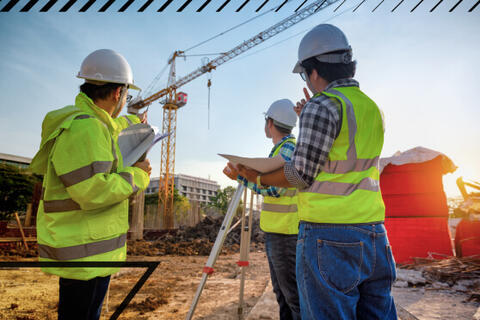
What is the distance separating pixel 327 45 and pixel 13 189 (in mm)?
24113

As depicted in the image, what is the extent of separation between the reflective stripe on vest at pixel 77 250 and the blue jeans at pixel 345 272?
3.11 ft

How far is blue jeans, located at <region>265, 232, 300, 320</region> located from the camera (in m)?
2.17

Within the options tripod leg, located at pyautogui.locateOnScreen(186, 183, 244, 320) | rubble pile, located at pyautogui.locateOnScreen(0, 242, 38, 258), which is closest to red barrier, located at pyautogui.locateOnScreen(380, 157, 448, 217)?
tripod leg, located at pyautogui.locateOnScreen(186, 183, 244, 320)

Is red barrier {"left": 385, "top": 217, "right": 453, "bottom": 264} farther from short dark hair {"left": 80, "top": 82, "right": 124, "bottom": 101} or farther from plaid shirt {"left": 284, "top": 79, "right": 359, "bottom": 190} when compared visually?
short dark hair {"left": 80, "top": 82, "right": 124, "bottom": 101}

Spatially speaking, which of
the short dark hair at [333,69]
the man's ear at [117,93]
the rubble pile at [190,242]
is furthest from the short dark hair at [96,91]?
the rubble pile at [190,242]

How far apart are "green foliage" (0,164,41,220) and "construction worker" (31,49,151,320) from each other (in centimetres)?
2082

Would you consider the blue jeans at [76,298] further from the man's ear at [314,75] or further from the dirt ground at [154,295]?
the man's ear at [314,75]

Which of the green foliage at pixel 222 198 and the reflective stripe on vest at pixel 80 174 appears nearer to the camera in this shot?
the reflective stripe on vest at pixel 80 174

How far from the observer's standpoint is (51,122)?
1460 millimetres

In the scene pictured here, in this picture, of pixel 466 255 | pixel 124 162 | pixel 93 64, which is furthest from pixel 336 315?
pixel 466 255

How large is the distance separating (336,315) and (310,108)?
0.82 metres

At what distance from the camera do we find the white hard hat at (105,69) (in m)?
1.79

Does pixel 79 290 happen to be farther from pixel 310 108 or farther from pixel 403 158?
pixel 403 158

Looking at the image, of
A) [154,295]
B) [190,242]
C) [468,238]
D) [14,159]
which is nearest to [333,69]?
[154,295]
